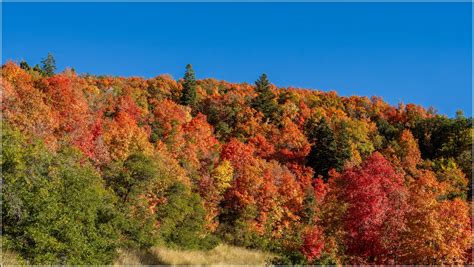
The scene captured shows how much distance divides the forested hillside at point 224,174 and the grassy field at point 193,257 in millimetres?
1168

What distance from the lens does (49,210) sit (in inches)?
928

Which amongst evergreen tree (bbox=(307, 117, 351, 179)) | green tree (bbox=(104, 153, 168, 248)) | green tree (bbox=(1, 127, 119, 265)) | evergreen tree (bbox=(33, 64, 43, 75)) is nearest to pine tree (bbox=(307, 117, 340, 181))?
evergreen tree (bbox=(307, 117, 351, 179))

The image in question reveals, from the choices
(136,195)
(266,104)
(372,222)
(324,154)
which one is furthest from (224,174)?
(266,104)

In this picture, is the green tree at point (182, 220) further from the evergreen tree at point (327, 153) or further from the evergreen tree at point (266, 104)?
the evergreen tree at point (266, 104)

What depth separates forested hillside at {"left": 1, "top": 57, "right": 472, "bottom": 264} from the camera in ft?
83.6

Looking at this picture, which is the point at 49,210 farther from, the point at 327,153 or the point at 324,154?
the point at 324,154

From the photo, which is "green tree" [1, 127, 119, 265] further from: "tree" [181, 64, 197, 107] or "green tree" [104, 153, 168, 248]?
"tree" [181, 64, 197, 107]

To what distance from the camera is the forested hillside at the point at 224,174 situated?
1003 inches

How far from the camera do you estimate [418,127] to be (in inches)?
4281

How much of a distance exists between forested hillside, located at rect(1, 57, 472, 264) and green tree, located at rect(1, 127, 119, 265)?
0.24 ft

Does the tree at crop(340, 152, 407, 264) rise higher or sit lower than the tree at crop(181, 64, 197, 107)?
lower

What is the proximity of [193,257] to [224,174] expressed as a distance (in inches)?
980

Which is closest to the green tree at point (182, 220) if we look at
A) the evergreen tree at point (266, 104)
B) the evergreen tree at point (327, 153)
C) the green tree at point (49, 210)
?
the green tree at point (49, 210)

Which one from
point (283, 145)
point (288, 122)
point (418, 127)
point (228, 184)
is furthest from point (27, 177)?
point (418, 127)
